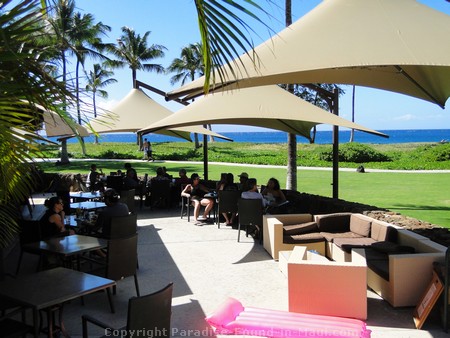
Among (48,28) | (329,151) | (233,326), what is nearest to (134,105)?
(233,326)

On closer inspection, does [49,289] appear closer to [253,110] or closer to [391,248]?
[391,248]

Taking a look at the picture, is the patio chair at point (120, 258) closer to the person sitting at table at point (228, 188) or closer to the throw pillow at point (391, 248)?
the throw pillow at point (391, 248)

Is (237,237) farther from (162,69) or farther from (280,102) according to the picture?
(162,69)

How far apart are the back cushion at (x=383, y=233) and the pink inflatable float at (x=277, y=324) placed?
1947mm

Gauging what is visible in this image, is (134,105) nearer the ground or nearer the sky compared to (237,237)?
nearer the sky

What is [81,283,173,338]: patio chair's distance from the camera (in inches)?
105

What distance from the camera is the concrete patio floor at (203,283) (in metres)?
4.41

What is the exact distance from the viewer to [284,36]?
5.04m

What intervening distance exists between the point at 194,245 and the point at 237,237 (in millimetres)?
1049

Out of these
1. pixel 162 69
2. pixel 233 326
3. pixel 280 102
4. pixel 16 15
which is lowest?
pixel 233 326

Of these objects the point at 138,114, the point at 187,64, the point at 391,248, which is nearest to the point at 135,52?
the point at 187,64

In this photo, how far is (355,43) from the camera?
4.25 meters

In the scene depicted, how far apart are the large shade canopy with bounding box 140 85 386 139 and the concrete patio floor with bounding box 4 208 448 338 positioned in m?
2.35

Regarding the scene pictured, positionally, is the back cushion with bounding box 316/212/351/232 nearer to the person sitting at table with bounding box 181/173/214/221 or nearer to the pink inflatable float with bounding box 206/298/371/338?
the pink inflatable float with bounding box 206/298/371/338
